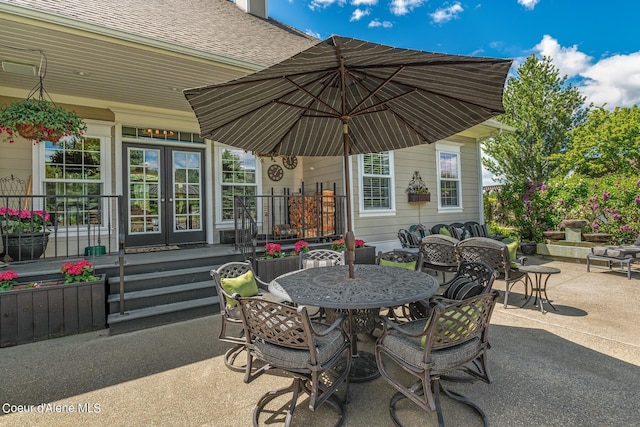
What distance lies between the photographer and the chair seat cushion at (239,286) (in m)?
2.98

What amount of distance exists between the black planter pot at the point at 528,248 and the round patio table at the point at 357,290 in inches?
280

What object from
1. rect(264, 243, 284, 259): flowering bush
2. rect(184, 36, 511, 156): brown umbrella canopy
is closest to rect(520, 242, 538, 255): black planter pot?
rect(184, 36, 511, 156): brown umbrella canopy

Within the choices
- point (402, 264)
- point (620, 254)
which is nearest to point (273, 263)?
point (402, 264)

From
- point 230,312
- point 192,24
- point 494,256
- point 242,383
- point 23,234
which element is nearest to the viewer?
point 242,383

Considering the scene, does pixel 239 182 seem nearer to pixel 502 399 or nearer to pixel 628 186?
pixel 502 399

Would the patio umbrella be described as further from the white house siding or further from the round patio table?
the white house siding

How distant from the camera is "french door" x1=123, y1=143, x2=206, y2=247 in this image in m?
5.66

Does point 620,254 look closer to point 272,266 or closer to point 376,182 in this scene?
point 376,182

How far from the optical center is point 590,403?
7.05 ft

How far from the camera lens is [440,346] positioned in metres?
1.86

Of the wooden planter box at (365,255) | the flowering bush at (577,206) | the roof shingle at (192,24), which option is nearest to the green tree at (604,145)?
the flowering bush at (577,206)

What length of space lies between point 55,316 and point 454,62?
4.62 metres

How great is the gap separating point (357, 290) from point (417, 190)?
5.68m

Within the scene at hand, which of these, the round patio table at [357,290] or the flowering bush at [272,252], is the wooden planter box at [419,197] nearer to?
the flowering bush at [272,252]
